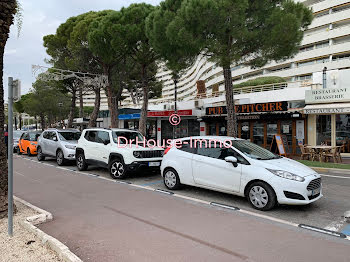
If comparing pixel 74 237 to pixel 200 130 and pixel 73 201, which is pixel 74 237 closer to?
pixel 73 201

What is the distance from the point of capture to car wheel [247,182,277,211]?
18.3 ft

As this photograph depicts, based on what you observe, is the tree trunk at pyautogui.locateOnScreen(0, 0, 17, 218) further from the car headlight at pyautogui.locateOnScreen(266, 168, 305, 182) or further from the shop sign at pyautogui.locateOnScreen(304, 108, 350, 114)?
the shop sign at pyautogui.locateOnScreen(304, 108, 350, 114)

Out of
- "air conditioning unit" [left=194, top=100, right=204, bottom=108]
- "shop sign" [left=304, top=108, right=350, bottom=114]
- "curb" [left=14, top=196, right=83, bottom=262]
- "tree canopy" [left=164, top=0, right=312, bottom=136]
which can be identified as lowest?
"curb" [left=14, top=196, right=83, bottom=262]

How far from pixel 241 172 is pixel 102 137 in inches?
234

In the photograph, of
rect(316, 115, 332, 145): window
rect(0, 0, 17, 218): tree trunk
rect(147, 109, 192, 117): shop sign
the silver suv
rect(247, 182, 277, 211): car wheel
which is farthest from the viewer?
rect(147, 109, 192, 117): shop sign

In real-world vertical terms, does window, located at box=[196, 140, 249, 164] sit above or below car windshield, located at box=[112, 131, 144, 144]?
below

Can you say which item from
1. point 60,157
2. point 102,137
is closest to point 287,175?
point 102,137

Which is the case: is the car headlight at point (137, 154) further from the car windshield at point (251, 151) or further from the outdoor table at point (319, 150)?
the outdoor table at point (319, 150)

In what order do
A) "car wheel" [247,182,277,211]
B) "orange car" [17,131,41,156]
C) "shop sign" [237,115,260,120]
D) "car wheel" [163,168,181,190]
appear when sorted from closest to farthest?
1. "car wheel" [247,182,277,211]
2. "car wheel" [163,168,181,190]
3. "orange car" [17,131,41,156]
4. "shop sign" [237,115,260,120]

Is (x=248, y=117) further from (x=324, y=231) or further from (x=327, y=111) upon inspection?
(x=324, y=231)

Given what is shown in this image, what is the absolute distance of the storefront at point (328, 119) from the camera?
1523cm

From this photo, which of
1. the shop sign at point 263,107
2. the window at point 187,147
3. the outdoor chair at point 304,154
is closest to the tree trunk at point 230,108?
the outdoor chair at point 304,154

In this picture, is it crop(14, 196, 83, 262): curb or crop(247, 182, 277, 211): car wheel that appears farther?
crop(247, 182, 277, 211): car wheel

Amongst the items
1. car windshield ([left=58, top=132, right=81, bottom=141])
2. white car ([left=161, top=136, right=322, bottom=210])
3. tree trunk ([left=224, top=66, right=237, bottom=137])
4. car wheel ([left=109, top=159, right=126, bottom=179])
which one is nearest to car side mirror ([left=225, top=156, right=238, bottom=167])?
white car ([left=161, top=136, right=322, bottom=210])
